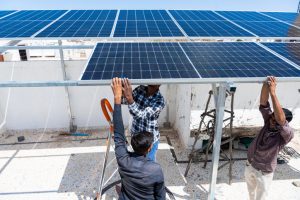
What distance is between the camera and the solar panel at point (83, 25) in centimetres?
630

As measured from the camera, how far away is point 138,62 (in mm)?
4699

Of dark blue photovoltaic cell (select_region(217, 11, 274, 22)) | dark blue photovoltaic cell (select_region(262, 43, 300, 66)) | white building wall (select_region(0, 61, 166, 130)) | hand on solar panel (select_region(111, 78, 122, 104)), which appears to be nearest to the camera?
hand on solar panel (select_region(111, 78, 122, 104))

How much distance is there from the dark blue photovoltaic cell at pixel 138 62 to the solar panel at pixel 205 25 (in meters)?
1.38

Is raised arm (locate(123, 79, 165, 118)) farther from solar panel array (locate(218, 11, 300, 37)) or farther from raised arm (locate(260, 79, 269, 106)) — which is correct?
solar panel array (locate(218, 11, 300, 37))

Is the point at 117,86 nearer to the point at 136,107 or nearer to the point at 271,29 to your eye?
the point at 136,107

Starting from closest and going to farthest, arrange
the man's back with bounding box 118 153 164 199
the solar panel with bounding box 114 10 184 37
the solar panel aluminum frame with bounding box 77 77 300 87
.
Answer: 1. the man's back with bounding box 118 153 164 199
2. the solar panel aluminum frame with bounding box 77 77 300 87
3. the solar panel with bounding box 114 10 184 37

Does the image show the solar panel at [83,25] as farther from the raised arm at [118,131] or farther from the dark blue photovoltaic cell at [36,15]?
the raised arm at [118,131]

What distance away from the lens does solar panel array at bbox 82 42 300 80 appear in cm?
430

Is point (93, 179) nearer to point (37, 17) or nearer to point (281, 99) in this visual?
point (37, 17)

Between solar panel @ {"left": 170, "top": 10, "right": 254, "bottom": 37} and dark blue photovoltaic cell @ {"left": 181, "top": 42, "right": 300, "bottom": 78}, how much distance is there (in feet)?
2.74

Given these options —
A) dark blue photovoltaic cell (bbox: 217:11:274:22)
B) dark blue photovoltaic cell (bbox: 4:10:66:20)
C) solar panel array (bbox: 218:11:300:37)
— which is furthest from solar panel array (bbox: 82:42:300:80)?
dark blue photovoltaic cell (bbox: 4:10:66:20)

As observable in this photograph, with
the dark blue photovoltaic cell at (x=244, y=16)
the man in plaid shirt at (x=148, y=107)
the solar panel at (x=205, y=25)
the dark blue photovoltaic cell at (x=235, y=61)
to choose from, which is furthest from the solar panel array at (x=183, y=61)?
the dark blue photovoltaic cell at (x=244, y=16)

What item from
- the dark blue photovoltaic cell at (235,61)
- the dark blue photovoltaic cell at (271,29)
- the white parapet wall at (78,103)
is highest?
the dark blue photovoltaic cell at (271,29)

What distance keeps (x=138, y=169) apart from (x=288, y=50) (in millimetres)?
4301
